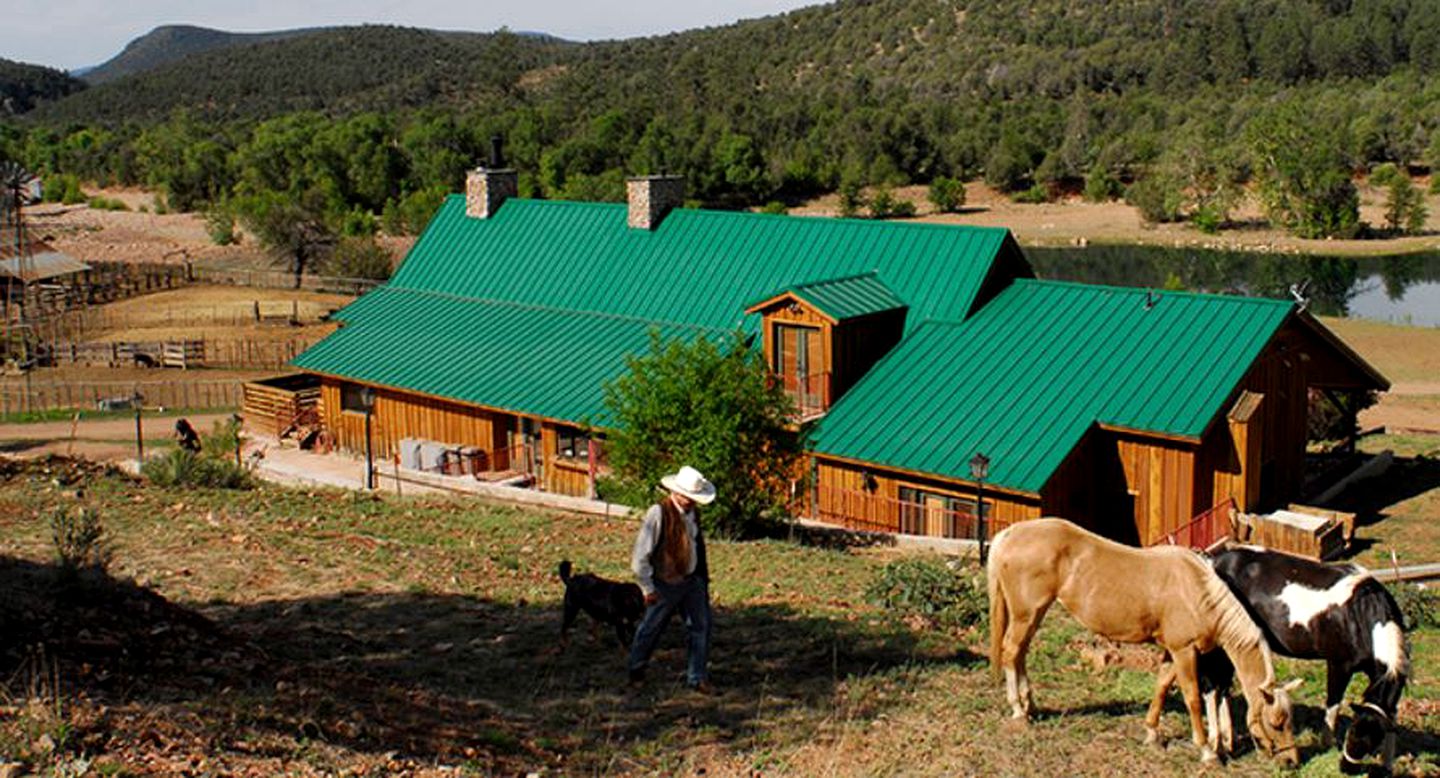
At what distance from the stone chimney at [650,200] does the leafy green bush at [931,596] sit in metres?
19.0

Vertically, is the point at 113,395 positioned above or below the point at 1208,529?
above

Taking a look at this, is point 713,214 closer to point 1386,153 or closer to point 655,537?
point 655,537

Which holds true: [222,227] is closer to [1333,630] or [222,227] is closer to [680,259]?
[680,259]

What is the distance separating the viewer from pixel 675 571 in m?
11.6

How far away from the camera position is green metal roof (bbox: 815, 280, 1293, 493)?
2319cm

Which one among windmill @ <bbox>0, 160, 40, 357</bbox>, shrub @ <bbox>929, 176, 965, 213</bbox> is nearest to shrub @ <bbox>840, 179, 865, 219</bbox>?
shrub @ <bbox>929, 176, 965, 213</bbox>

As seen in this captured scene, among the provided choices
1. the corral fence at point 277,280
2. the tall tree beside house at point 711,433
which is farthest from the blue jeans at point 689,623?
the corral fence at point 277,280

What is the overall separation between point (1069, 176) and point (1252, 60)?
176 feet

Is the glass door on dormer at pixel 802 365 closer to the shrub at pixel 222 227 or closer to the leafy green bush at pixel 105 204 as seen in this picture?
the shrub at pixel 222 227

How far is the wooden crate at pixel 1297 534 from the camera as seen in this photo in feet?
73.3

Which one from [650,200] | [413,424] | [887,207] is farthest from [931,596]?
[887,207]

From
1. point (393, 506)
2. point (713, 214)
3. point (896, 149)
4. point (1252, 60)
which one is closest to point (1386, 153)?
point (896, 149)

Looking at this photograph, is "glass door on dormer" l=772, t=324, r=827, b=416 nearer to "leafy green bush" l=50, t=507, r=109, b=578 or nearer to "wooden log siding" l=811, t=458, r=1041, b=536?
"wooden log siding" l=811, t=458, r=1041, b=536

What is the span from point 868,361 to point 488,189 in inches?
557
